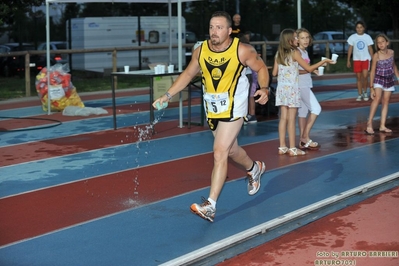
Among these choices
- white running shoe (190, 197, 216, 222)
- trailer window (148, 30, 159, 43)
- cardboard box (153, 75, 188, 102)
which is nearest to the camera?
white running shoe (190, 197, 216, 222)

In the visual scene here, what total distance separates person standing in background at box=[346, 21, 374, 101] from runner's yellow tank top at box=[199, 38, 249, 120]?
1117 centimetres

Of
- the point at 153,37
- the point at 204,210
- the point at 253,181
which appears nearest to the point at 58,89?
the point at 253,181

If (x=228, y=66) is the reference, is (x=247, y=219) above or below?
below

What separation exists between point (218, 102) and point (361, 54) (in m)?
11.6

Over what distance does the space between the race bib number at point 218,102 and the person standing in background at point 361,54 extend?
11227 mm

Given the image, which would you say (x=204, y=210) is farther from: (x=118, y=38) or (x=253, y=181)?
(x=118, y=38)

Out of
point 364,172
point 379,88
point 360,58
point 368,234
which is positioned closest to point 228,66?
point 368,234

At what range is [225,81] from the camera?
7.62 metres

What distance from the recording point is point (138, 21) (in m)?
31.9

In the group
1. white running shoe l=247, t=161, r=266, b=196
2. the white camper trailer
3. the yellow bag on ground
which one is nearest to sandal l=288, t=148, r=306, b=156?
white running shoe l=247, t=161, r=266, b=196

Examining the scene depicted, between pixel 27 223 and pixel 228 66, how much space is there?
8.23 feet

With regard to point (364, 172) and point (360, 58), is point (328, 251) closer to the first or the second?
point (364, 172)

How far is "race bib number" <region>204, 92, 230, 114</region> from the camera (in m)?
7.62

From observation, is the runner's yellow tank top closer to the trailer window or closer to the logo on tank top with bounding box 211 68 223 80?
the logo on tank top with bounding box 211 68 223 80
